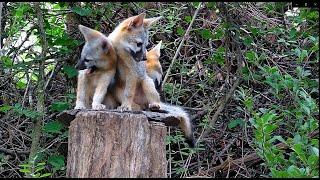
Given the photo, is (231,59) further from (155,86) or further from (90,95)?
Result: (90,95)

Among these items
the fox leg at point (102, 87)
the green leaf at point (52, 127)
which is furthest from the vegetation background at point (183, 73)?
the fox leg at point (102, 87)

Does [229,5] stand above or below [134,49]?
above

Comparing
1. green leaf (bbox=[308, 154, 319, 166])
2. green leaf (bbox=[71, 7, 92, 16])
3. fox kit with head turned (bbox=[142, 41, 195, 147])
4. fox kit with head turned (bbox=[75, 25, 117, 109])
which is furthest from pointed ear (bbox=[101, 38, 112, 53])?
green leaf (bbox=[308, 154, 319, 166])

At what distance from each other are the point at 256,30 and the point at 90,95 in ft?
7.17

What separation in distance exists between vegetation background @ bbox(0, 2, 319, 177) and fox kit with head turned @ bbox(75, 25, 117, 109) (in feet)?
4.61

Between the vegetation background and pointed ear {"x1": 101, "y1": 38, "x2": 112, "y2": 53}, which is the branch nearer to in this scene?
the vegetation background

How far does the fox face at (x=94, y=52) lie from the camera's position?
522cm

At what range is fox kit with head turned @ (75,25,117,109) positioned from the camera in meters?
5.23

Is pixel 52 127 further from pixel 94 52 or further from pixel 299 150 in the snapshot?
pixel 299 150

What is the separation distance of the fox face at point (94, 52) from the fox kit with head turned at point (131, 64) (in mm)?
156

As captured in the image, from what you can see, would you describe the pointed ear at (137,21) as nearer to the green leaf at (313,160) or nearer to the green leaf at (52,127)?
the green leaf at (52,127)

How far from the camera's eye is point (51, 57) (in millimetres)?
7570

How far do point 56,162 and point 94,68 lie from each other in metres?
1.78

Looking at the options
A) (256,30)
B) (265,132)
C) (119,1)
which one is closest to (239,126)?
→ (256,30)
